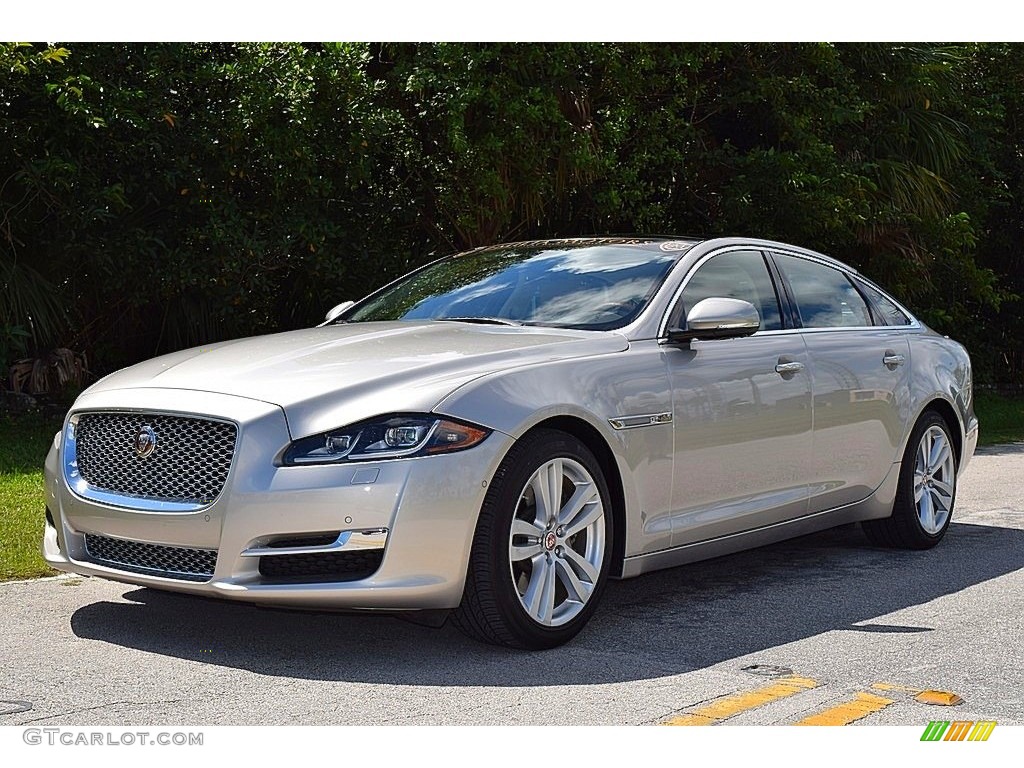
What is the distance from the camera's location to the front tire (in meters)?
5.25

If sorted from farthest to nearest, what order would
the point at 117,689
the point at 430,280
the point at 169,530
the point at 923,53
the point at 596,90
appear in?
the point at 923,53 → the point at 596,90 → the point at 430,280 → the point at 169,530 → the point at 117,689

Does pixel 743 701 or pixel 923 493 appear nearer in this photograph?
pixel 743 701

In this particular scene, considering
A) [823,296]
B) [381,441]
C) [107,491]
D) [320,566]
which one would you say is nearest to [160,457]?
[107,491]

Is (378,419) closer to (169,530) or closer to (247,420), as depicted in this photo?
(247,420)

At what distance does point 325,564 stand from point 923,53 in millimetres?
13589

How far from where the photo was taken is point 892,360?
7656 millimetres

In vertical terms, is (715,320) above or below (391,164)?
below

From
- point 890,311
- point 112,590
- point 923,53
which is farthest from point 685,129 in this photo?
point 112,590

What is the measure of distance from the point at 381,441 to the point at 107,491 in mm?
1181

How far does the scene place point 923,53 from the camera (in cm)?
1675

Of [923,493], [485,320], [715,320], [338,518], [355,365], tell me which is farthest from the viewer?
[923,493]
